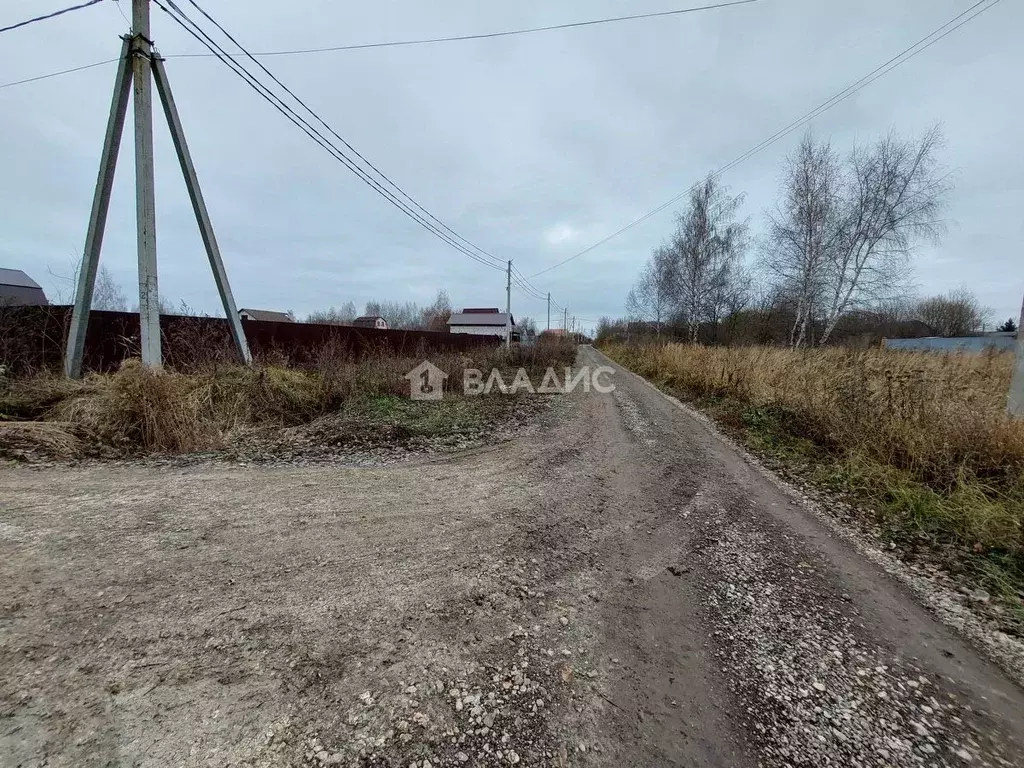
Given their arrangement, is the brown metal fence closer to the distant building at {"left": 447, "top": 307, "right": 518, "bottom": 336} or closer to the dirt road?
the dirt road

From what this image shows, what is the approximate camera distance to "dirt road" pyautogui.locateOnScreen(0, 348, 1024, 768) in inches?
57.5

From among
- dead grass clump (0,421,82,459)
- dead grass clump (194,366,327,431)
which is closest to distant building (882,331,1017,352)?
dead grass clump (194,366,327,431)

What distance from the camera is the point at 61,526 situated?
287cm

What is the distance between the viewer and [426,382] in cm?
912

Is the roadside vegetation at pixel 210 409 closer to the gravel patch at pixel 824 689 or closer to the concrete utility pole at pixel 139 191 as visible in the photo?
the concrete utility pole at pixel 139 191

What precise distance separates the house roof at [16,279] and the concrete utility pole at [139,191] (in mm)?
12099

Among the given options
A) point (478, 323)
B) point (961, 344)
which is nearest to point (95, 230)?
point (961, 344)

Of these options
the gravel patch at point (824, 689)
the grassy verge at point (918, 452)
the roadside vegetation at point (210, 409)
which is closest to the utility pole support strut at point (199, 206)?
the roadside vegetation at point (210, 409)

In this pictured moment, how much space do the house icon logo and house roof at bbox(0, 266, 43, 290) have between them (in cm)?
1569

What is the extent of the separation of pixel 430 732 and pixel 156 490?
3.62 meters

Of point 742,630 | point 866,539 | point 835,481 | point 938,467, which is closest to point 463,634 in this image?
point 742,630

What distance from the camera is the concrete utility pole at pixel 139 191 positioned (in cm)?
→ 636

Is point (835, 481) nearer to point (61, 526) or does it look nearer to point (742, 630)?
point (742, 630)

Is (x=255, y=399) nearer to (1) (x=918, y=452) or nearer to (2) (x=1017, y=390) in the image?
(1) (x=918, y=452)
